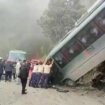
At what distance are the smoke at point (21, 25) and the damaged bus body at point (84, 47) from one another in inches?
1739

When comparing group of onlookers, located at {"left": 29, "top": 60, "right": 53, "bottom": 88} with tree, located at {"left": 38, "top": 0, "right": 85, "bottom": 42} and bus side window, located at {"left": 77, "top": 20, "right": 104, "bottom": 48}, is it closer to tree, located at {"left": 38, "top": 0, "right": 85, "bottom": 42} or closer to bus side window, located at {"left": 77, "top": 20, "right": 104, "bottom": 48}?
bus side window, located at {"left": 77, "top": 20, "right": 104, "bottom": 48}

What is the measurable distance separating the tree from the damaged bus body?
1098 inches

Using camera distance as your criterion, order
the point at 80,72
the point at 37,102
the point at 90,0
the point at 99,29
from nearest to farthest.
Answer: the point at 37,102 < the point at 99,29 < the point at 80,72 < the point at 90,0

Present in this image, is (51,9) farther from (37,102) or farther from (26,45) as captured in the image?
(37,102)

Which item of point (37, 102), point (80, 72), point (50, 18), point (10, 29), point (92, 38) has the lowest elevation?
point (37, 102)

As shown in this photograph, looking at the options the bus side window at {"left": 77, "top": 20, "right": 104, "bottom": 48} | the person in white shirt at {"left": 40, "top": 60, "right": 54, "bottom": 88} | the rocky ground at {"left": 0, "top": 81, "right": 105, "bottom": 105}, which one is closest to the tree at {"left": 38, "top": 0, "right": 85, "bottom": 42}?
the person in white shirt at {"left": 40, "top": 60, "right": 54, "bottom": 88}

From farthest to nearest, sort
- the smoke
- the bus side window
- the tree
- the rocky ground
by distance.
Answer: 1. the smoke
2. the tree
3. the bus side window
4. the rocky ground

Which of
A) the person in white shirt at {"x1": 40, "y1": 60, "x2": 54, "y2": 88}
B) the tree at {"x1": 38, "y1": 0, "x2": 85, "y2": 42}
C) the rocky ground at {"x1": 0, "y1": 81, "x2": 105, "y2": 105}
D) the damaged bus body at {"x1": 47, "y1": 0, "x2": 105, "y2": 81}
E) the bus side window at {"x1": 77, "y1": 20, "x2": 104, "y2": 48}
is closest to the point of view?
the rocky ground at {"x1": 0, "y1": 81, "x2": 105, "y2": 105}

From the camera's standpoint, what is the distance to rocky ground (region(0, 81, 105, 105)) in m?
14.8

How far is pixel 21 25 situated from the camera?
73.6m

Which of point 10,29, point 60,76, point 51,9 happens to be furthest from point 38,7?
point 60,76

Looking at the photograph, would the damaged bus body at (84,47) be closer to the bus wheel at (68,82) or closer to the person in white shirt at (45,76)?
the bus wheel at (68,82)

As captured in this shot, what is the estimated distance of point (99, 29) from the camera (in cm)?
1738

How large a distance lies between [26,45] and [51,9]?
18043mm
